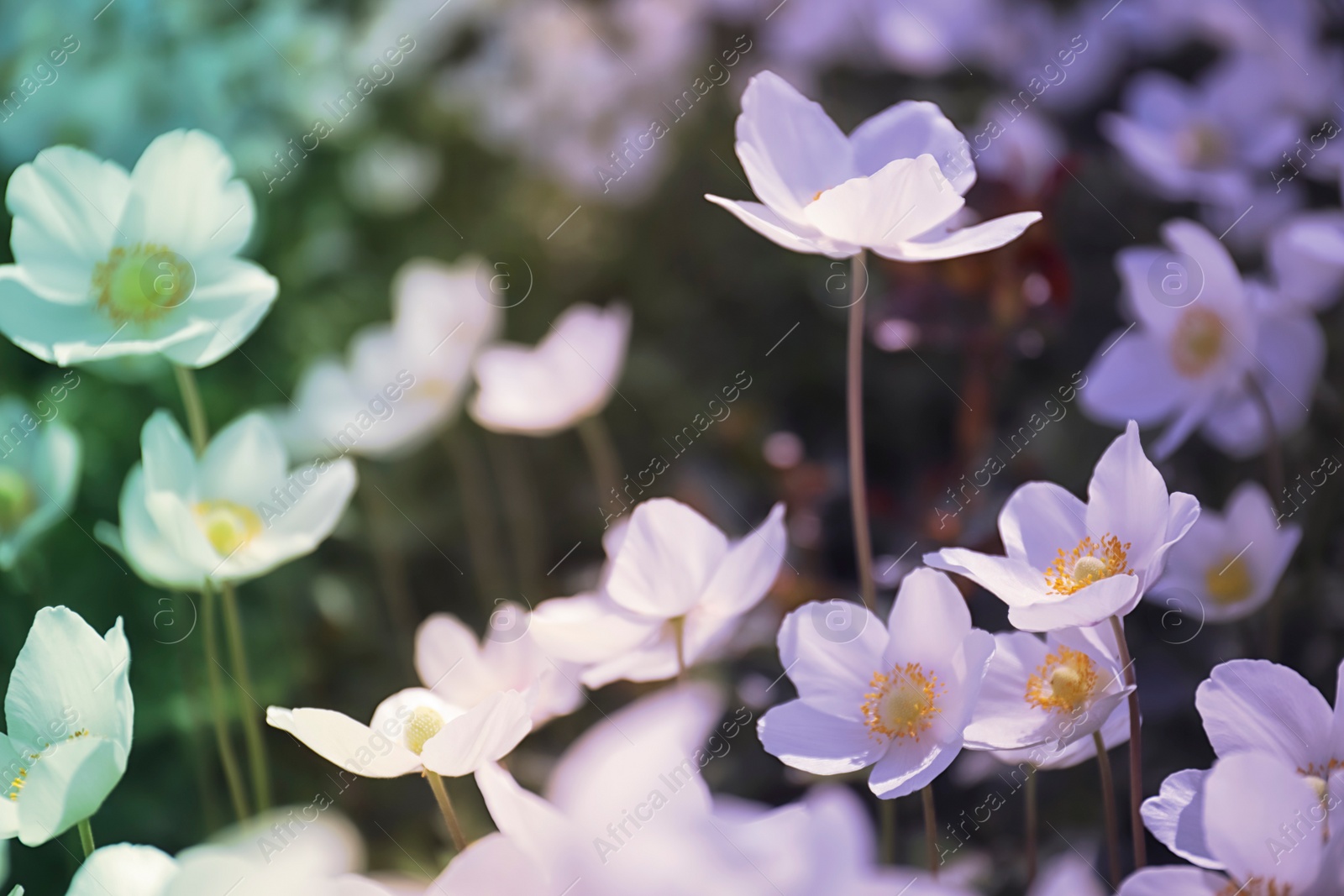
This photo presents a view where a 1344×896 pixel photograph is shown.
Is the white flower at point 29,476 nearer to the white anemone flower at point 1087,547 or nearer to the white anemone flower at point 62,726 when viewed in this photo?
the white anemone flower at point 62,726

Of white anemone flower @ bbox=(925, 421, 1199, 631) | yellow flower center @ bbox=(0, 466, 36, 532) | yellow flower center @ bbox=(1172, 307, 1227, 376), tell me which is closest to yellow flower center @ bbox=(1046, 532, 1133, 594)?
white anemone flower @ bbox=(925, 421, 1199, 631)

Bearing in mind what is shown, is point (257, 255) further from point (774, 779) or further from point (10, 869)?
point (774, 779)

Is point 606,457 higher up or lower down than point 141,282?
lower down

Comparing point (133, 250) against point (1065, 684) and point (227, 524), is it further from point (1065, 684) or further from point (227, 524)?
point (1065, 684)

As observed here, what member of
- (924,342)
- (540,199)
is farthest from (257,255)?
(924,342)

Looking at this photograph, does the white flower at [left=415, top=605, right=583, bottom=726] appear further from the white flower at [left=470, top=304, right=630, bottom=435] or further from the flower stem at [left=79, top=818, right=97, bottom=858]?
the white flower at [left=470, top=304, right=630, bottom=435]

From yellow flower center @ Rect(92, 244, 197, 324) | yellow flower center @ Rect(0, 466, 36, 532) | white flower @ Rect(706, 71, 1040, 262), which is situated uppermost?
yellow flower center @ Rect(92, 244, 197, 324)

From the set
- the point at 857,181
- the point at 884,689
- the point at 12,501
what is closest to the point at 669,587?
the point at 884,689
